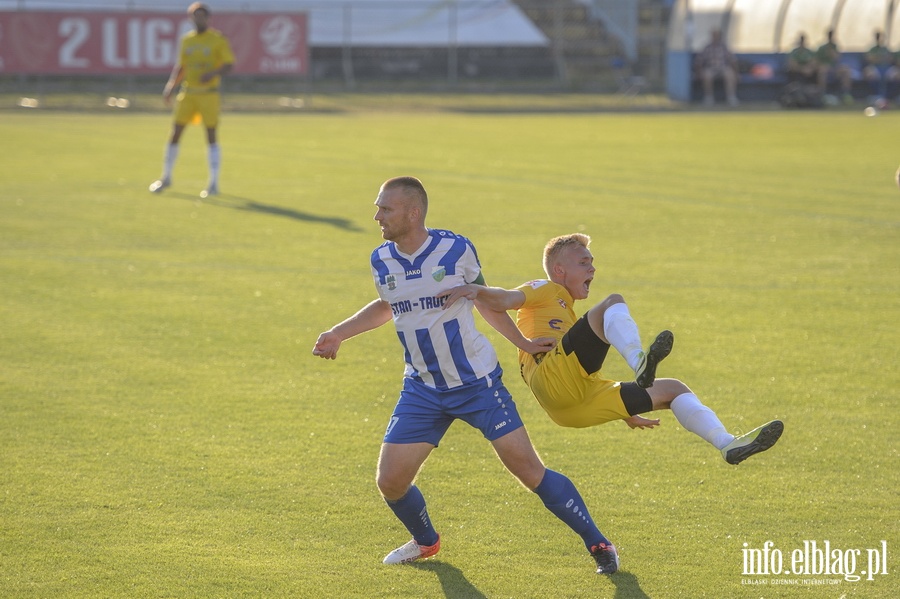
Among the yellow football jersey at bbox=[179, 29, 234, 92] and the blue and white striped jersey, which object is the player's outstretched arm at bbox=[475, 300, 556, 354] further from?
the yellow football jersey at bbox=[179, 29, 234, 92]

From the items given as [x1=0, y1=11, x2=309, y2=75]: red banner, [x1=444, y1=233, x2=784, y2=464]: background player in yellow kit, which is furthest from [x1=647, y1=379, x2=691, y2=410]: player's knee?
[x1=0, y1=11, x2=309, y2=75]: red banner

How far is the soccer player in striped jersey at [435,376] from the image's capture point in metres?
5.27

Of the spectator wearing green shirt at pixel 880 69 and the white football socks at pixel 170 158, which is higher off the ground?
the spectator wearing green shirt at pixel 880 69

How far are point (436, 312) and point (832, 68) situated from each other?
109 ft

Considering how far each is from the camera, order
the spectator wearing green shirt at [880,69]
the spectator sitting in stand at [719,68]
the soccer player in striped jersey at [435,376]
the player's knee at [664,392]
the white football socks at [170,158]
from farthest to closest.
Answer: the spectator sitting in stand at [719,68] < the spectator wearing green shirt at [880,69] < the white football socks at [170,158] < the player's knee at [664,392] < the soccer player in striped jersey at [435,376]

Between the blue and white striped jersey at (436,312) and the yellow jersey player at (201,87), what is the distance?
12.6 m

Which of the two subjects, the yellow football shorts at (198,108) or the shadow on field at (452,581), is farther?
the yellow football shorts at (198,108)

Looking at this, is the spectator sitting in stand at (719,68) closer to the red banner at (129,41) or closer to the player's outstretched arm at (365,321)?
the red banner at (129,41)

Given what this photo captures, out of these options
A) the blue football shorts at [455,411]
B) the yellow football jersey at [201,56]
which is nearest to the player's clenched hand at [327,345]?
the blue football shorts at [455,411]

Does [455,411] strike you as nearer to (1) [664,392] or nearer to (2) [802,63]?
(1) [664,392]

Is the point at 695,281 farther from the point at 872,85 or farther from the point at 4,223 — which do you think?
the point at 872,85

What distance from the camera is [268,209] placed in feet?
53.1

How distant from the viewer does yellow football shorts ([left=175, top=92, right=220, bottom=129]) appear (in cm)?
1786

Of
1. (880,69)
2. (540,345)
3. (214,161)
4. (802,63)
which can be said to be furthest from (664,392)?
(880,69)
